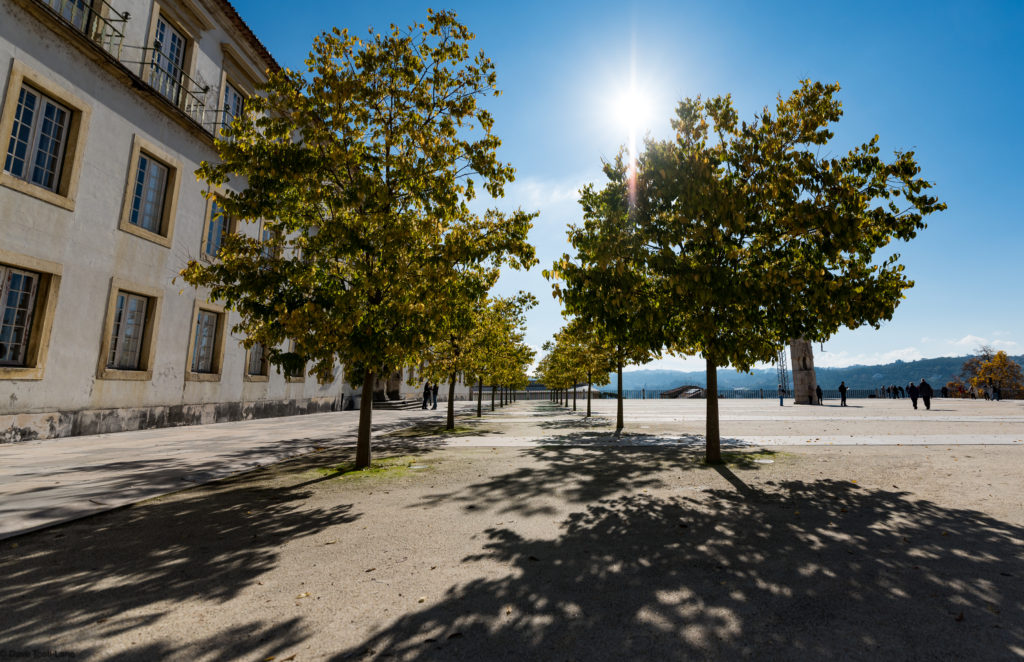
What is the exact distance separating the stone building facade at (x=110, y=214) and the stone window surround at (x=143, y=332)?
34 mm

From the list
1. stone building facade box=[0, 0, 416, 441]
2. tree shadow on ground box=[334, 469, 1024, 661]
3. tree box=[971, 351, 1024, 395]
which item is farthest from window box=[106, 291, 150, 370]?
tree box=[971, 351, 1024, 395]

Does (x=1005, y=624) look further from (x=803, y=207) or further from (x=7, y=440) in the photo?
(x=7, y=440)

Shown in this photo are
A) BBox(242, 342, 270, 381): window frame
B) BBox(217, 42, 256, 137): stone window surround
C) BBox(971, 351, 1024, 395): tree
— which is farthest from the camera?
BBox(971, 351, 1024, 395): tree

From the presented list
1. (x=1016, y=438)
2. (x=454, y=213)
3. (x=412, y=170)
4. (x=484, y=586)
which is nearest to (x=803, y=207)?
(x=454, y=213)

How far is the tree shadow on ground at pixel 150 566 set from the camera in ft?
9.37

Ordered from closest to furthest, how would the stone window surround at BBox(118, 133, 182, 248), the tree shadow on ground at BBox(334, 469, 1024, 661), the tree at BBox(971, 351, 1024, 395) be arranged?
the tree shadow on ground at BBox(334, 469, 1024, 661)
the stone window surround at BBox(118, 133, 182, 248)
the tree at BBox(971, 351, 1024, 395)

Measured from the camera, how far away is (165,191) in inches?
596

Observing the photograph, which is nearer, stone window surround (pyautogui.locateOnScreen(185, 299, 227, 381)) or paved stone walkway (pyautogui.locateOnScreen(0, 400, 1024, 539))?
paved stone walkway (pyautogui.locateOnScreen(0, 400, 1024, 539))

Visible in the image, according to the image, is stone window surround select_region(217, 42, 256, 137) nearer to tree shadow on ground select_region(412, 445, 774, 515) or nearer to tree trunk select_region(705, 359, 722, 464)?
tree shadow on ground select_region(412, 445, 774, 515)

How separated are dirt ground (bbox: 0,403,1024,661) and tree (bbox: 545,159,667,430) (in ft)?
9.58

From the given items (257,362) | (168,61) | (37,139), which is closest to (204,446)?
(37,139)

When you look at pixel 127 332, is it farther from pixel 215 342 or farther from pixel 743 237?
pixel 743 237

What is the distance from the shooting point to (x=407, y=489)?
686 cm

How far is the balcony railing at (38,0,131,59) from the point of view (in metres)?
11.9
